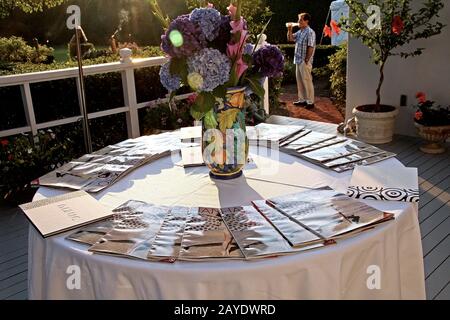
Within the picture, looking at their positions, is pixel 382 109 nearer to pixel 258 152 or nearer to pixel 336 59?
pixel 336 59

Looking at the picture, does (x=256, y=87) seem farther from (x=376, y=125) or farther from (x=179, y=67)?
(x=376, y=125)

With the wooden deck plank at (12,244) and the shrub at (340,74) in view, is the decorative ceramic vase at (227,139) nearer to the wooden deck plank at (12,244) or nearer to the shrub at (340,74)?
the wooden deck plank at (12,244)

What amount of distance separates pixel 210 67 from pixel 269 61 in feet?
0.98

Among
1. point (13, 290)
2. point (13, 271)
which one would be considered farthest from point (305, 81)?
point (13, 290)

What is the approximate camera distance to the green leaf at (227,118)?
5.66ft

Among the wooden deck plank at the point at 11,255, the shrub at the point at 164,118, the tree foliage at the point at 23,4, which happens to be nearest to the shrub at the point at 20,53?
the tree foliage at the point at 23,4

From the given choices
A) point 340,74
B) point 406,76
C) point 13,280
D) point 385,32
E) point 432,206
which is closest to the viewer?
point 13,280

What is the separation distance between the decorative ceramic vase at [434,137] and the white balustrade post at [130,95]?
8.92 ft

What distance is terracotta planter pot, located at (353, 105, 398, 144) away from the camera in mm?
4734

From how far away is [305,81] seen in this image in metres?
7.19

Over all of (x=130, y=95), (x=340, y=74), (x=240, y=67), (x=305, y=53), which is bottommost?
(x=340, y=74)

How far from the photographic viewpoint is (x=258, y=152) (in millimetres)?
2199

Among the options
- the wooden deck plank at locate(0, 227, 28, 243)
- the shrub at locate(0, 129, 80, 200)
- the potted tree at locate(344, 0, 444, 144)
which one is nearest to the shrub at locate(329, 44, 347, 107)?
the potted tree at locate(344, 0, 444, 144)
